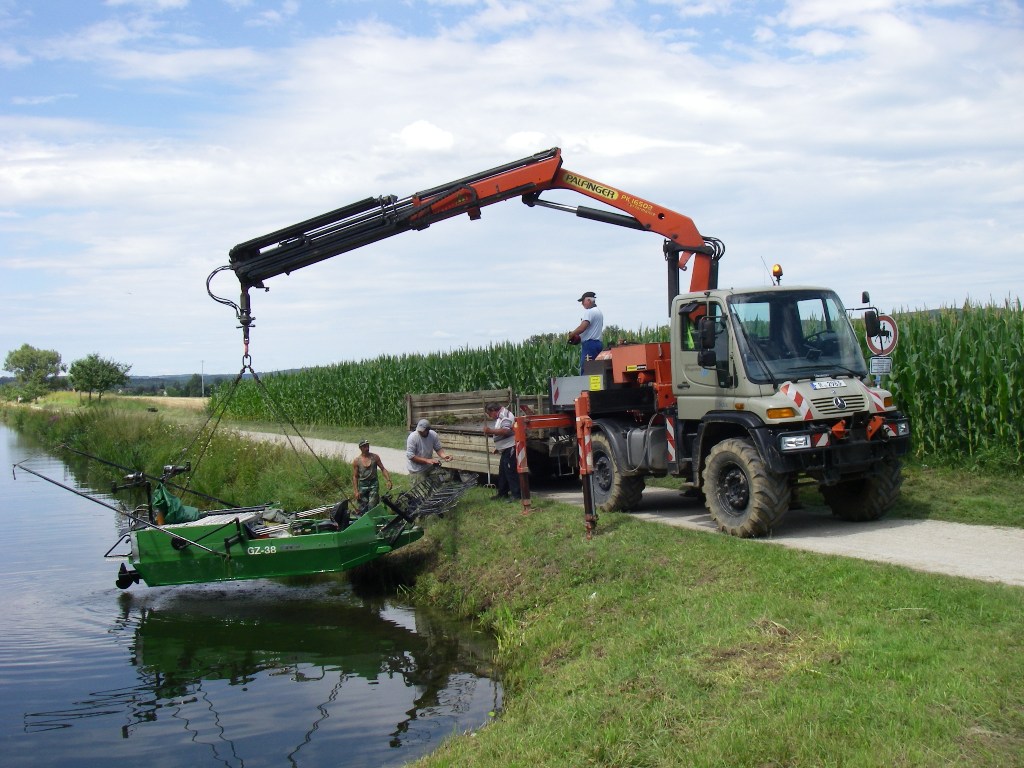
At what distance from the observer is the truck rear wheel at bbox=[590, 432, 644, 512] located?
12750mm

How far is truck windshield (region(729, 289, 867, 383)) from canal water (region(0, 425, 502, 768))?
14.3ft

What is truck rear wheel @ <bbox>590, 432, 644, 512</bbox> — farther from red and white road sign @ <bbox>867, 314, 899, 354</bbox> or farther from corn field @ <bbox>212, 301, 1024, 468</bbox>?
corn field @ <bbox>212, 301, 1024, 468</bbox>

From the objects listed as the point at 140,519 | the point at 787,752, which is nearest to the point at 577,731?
the point at 787,752

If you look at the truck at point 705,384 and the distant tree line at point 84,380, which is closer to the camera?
the truck at point 705,384

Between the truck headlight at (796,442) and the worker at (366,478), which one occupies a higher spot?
the truck headlight at (796,442)

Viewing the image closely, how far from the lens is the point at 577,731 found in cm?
645

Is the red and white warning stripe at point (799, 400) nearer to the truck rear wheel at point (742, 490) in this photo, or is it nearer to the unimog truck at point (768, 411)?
the unimog truck at point (768, 411)

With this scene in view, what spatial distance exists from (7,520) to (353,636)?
1319cm

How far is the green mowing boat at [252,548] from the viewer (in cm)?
1202

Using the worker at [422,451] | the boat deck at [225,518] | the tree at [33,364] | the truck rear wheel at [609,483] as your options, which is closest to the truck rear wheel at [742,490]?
the truck rear wheel at [609,483]

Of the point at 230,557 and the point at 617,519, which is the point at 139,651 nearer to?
the point at 230,557

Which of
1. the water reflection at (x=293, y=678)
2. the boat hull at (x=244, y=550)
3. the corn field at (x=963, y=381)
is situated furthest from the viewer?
the corn field at (x=963, y=381)

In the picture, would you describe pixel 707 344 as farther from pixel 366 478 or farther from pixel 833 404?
pixel 366 478

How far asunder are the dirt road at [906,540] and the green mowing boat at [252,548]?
3461mm
